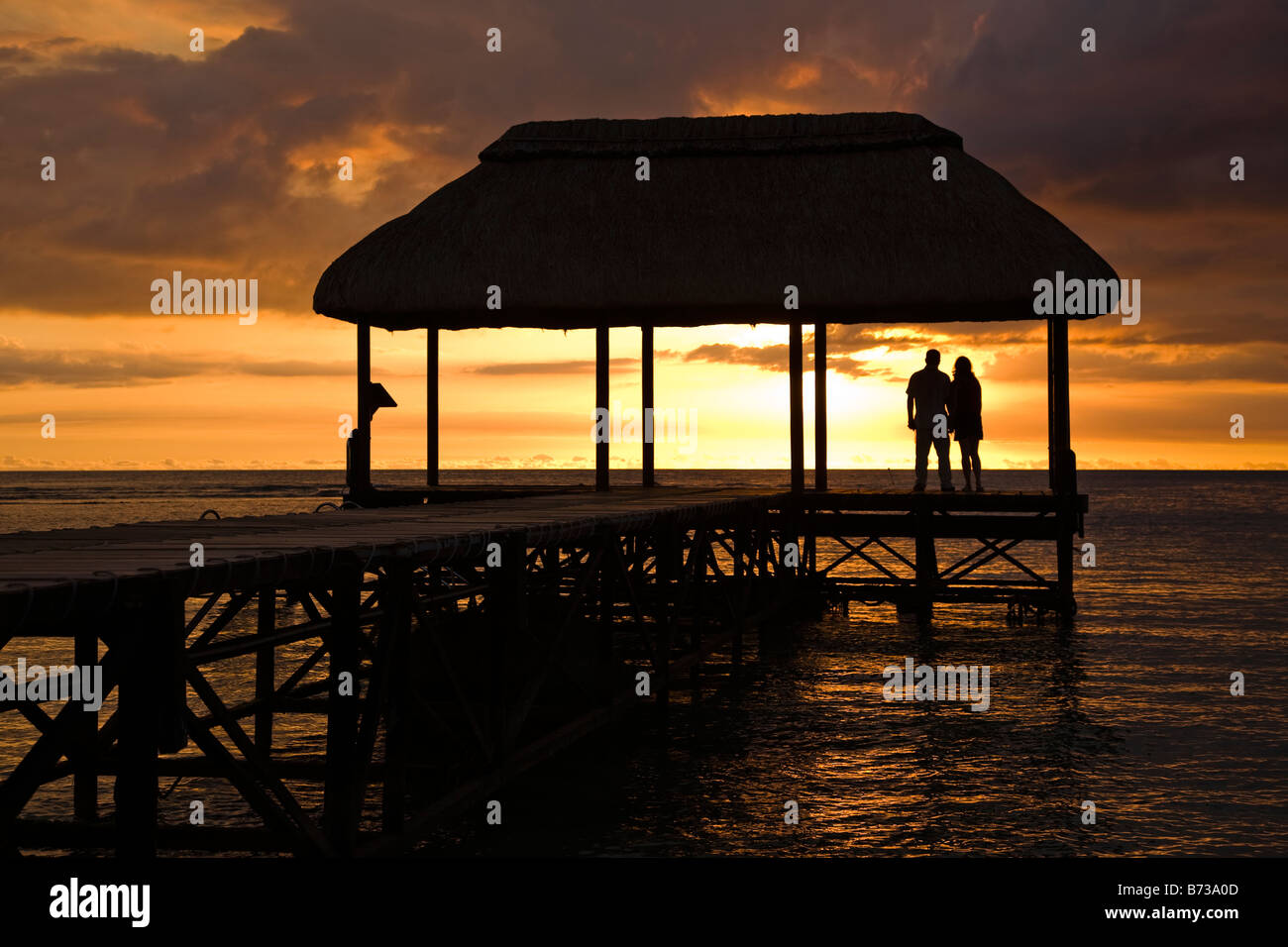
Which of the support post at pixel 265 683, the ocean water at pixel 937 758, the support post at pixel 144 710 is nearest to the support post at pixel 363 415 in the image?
the ocean water at pixel 937 758

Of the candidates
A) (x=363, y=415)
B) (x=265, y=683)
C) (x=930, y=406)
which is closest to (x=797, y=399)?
(x=930, y=406)

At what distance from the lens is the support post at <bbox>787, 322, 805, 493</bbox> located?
51.2ft

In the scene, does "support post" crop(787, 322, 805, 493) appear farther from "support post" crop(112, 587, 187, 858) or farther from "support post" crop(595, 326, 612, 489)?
"support post" crop(112, 587, 187, 858)

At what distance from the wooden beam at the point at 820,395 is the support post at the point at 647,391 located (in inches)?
88.8

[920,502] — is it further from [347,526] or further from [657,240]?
[347,526]

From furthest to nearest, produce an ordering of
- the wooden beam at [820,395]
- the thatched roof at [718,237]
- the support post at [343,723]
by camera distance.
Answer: the wooden beam at [820,395]
the thatched roof at [718,237]
the support post at [343,723]

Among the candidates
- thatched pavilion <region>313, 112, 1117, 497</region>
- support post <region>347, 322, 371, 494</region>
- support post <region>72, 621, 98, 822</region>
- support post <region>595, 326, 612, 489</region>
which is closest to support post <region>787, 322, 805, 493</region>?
thatched pavilion <region>313, 112, 1117, 497</region>

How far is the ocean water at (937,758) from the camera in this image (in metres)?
7.14

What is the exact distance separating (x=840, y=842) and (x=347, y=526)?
330cm

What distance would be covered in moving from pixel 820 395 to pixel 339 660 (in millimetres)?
12883

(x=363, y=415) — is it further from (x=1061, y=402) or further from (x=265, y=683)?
(x=1061, y=402)

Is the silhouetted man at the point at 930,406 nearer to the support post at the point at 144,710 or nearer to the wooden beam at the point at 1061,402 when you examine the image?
the wooden beam at the point at 1061,402
